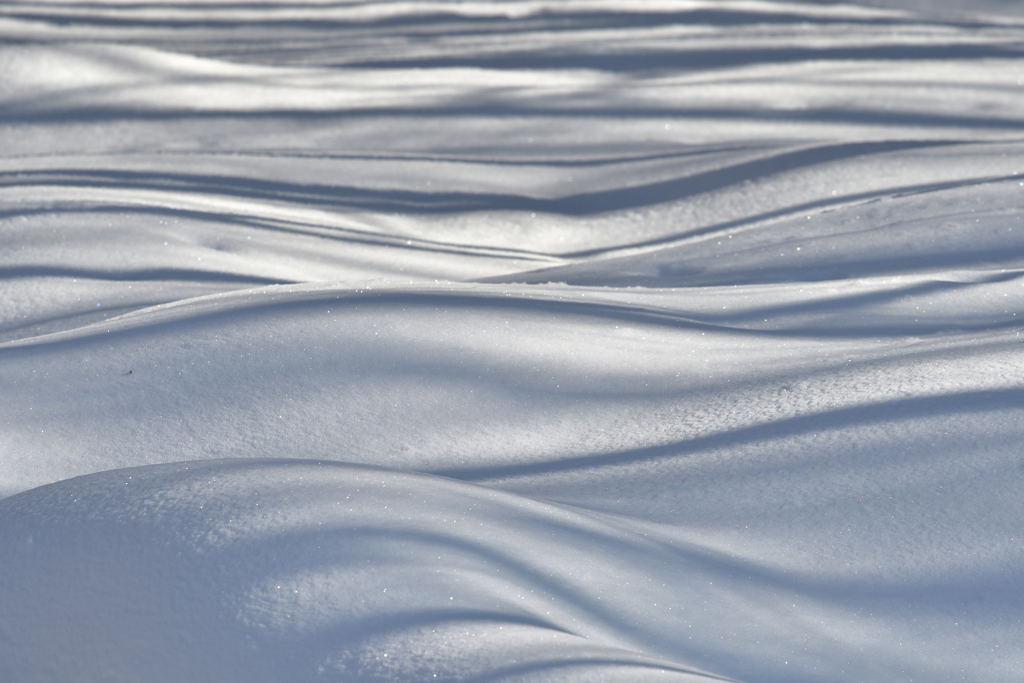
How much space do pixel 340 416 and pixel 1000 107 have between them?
3.10ft

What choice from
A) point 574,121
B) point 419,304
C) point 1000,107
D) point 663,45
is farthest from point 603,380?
point 663,45

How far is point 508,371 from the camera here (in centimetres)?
67

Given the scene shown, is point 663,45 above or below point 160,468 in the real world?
above

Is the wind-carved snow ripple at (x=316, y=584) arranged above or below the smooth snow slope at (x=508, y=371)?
below

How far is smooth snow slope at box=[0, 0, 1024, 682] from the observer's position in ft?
1.43

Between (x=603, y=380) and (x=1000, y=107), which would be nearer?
(x=603, y=380)

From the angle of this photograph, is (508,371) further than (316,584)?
Yes

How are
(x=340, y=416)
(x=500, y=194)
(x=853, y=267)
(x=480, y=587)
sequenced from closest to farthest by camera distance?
(x=480, y=587) → (x=340, y=416) → (x=853, y=267) → (x=500, y=194)

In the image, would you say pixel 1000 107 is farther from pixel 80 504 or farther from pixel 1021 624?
pixel 80 504

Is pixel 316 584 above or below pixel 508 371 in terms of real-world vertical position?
below

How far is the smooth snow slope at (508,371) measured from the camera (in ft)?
1.43

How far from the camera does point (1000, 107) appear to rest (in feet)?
4.04

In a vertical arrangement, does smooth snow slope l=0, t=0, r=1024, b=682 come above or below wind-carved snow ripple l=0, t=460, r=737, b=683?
above

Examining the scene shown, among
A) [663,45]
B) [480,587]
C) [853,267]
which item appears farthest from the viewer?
[663,45]
